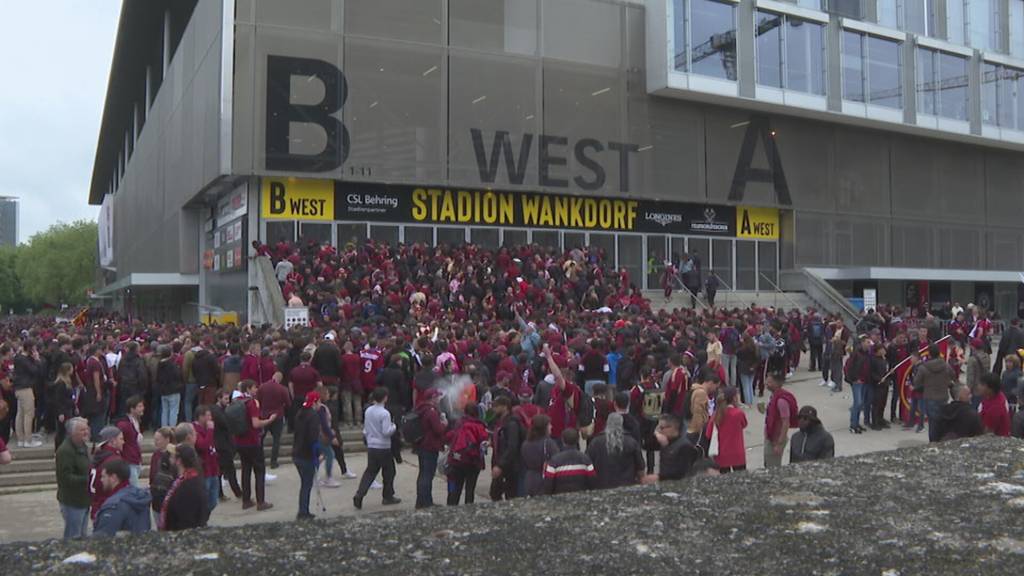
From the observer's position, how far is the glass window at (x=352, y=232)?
30.2m

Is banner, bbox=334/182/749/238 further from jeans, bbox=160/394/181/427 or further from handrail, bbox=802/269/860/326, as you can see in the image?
jeans, bbox=160/394/181/427

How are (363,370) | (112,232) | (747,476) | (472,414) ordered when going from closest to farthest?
(747,476) < (472,414) < (363,370) < (112,232)

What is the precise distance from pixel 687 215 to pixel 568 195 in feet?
20.7

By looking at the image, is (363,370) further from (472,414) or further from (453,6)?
(453,6)

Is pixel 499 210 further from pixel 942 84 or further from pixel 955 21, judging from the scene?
pixel 955 21

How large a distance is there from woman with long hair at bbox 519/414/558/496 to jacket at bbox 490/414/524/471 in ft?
1.55

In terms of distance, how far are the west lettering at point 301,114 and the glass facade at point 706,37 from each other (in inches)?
524

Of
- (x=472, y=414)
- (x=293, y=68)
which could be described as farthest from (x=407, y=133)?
(x=472, y=414)

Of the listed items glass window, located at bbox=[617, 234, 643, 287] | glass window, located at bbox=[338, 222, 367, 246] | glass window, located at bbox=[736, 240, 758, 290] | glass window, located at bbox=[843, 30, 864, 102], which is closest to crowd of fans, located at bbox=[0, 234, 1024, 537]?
glass window, located at bbox=[338, 222, 367, 246]

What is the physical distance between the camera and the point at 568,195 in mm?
33312

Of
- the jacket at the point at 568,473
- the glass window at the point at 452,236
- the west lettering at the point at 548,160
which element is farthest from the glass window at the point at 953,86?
the jacket at the point at 568,473

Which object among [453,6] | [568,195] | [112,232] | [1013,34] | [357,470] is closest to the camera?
[357,470]

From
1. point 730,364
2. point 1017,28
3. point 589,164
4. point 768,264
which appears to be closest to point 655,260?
point 589,164

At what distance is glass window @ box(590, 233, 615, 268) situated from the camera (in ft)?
113
